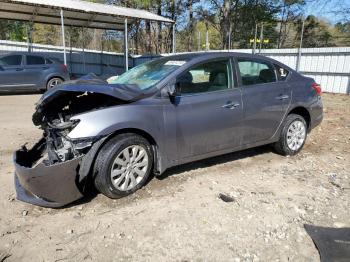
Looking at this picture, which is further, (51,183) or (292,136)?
(292,136)

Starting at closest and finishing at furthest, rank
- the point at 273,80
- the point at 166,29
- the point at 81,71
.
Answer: the point at 273,80 < the point at 81,71 < the point at 166,29

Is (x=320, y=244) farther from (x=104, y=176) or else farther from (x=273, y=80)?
(x=273, y=80)

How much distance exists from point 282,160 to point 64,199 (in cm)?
336

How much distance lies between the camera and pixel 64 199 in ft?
12.0

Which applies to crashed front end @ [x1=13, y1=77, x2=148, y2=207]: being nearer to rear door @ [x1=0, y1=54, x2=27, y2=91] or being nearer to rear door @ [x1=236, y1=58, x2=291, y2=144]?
rear door @ [x1=236, y1=58, x2=291, y2=144]

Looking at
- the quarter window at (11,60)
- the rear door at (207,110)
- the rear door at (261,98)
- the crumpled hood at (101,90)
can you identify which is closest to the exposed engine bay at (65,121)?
the crumpled hood at (101,90)

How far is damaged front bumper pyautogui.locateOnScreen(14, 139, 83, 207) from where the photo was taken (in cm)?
344

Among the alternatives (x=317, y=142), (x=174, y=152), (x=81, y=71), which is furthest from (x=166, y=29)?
(x=174, y=152)

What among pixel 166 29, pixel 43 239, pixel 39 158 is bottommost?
pixel 43 239

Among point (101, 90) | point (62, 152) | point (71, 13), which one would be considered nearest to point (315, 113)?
point (101, 90)

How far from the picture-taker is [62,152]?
12.4 ft

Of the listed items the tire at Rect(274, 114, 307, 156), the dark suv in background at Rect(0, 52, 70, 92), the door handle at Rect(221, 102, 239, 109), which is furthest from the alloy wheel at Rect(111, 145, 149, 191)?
the dark suv in background at Rect(0, 52, 70, 92)

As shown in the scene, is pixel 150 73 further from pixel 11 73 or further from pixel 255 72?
pixel 11 73

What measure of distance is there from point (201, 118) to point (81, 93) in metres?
1.48
